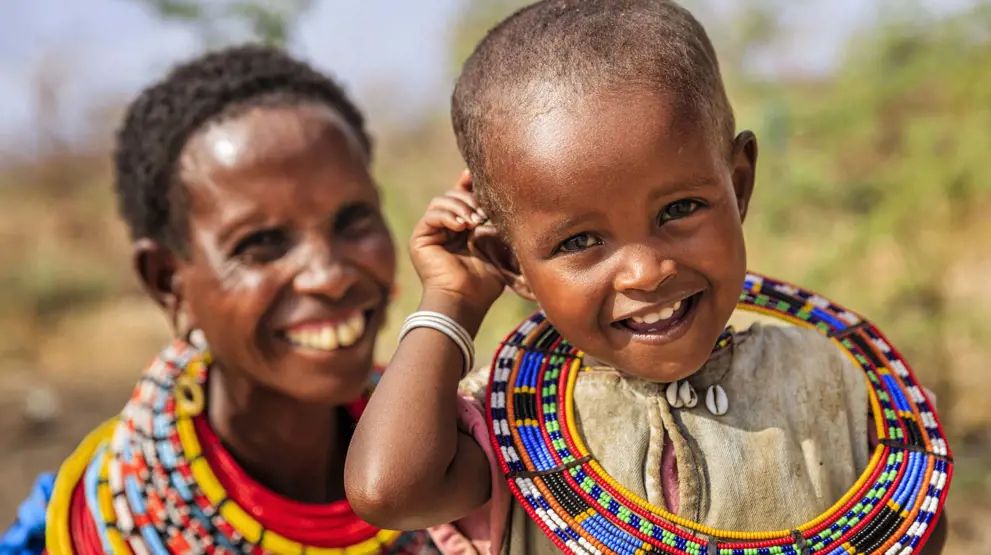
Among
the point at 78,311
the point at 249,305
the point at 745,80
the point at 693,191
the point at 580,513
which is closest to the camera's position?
the point at 693,191

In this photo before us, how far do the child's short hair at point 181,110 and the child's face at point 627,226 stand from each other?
1152mm

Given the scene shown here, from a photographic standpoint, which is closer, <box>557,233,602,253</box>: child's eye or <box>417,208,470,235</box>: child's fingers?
<box>557,233,602,253</box>: child's eye

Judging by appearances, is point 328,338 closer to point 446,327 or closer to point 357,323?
point 357,323

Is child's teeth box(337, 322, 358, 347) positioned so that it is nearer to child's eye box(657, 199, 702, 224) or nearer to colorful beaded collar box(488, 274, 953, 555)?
colorful beaded collar box(488, 274, 953, 555)

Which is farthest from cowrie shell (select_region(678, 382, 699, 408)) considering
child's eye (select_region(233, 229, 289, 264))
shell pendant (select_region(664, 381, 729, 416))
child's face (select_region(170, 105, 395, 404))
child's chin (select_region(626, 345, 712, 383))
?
child's eye (select_region(233, 229, 289, 264))

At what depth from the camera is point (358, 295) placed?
2316 mm

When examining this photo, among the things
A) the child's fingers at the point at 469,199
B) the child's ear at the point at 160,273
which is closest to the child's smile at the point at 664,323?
the child's fingers at the point at 469,199

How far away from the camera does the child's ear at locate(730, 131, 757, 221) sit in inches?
63.3

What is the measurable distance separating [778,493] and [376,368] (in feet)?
5.09

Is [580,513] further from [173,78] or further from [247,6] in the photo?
[247,6]

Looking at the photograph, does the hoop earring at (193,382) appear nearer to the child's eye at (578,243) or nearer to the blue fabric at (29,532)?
the blue fabric at (29,532)

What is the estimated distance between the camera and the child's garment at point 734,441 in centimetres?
161

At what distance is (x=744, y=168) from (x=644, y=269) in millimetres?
383

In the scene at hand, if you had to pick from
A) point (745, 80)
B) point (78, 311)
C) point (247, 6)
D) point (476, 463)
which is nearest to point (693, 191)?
point (476, 463)
